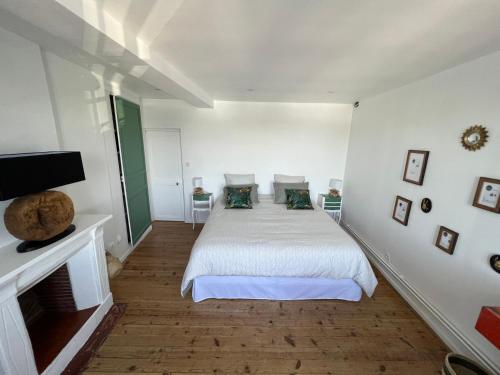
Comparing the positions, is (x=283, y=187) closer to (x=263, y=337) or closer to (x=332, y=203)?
(x=332, y=203)

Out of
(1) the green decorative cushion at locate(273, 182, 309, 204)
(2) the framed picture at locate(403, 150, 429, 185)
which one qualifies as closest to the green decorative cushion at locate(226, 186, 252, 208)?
(1) the green decorative cushion at locate(273, 182, 309, 204)

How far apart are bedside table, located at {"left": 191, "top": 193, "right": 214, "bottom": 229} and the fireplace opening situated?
6.62 ft

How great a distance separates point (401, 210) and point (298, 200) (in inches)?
50.6

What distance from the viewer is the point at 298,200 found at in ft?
10.1

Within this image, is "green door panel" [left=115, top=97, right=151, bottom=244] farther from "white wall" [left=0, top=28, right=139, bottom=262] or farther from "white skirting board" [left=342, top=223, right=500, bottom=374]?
"white skirting board" [left=342, top=223, right=500, bottom=374]

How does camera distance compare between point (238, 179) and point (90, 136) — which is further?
point (238, 179)

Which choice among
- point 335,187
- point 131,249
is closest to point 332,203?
point 335,187

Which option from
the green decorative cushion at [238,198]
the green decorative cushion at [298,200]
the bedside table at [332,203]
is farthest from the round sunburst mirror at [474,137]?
the green decorative cushion at [238,198]

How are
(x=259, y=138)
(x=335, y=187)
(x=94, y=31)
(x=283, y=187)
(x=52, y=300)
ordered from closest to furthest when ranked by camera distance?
(x=94, y=31) → (x=52, y=300) → (x=283, y=187) → (x=335, y=187) → (x=259, y=138)

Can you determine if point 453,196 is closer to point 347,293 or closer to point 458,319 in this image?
point 458,319

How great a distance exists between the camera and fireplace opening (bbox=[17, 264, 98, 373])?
1.49 meters

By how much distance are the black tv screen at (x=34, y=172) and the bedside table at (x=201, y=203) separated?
2077mm

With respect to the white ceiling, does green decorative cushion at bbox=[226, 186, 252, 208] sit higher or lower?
lower

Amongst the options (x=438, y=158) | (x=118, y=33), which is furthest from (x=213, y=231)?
(x=438, y=158)
